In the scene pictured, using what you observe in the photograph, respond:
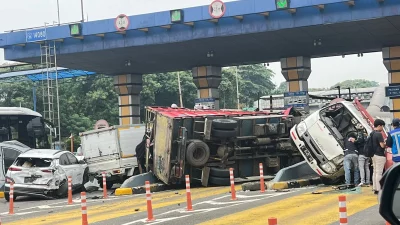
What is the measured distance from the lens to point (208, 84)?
37.4 m

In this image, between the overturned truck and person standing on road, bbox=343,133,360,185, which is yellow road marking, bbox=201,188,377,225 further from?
the overturned truck

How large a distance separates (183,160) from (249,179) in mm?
2599

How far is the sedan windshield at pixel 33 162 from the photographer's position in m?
20.5

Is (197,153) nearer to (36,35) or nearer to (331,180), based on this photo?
(331,180)

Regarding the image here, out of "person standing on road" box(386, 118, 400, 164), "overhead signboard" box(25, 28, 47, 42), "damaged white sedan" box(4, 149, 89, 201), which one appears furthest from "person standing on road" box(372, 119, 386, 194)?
"overhead signboard" box(25, 28, 47, 42)

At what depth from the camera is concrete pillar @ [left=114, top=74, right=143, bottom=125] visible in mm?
40094

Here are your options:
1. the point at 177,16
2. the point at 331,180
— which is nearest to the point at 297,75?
the point at 177,16

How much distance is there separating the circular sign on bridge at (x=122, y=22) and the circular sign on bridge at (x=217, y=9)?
4471 mm

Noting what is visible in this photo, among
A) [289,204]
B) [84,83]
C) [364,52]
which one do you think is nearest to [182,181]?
[289,204]

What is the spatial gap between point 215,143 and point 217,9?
33.3 ft

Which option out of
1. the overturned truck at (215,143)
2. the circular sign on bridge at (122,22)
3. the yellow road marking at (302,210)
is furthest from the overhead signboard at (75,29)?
the yellow road marking at (302,210)

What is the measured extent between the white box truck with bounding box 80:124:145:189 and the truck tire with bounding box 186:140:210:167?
12.7 ft

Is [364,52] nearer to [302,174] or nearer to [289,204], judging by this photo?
[302,174]

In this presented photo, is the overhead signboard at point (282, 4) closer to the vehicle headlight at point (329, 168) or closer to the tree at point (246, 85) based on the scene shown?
the vehicle headlight at point (329, 168)
